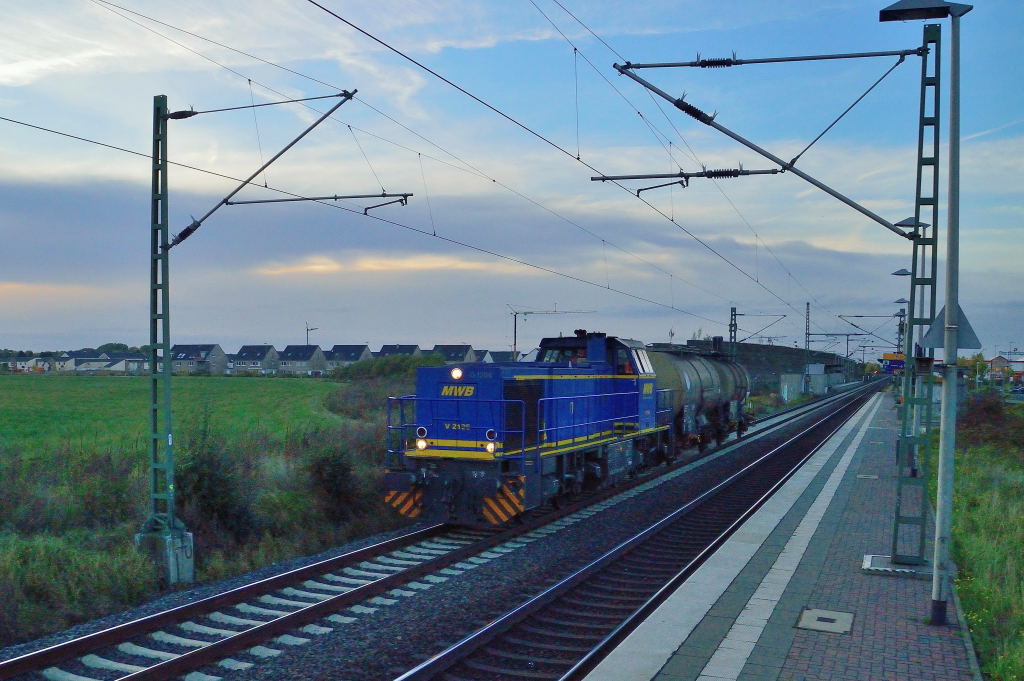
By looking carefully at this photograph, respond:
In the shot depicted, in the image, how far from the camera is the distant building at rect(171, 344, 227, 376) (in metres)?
102

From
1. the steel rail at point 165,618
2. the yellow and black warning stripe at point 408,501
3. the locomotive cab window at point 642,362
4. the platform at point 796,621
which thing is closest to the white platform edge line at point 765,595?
the platform at point 796,621

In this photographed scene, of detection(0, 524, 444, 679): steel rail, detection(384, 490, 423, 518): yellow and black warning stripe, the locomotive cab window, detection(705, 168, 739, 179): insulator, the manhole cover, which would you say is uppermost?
detection(705, 168, 739, 179): insulator

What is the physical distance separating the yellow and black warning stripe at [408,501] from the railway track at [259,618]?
57 centimetres

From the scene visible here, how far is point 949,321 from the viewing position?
821 centimetres

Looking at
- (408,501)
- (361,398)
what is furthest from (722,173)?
(361,398)

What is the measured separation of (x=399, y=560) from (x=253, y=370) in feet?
361

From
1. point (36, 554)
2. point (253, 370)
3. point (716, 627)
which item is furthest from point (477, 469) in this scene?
point (253, 370)

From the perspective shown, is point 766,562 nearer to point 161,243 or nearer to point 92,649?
point 92,649

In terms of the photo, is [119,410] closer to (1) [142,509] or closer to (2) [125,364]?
(1) [142,509]

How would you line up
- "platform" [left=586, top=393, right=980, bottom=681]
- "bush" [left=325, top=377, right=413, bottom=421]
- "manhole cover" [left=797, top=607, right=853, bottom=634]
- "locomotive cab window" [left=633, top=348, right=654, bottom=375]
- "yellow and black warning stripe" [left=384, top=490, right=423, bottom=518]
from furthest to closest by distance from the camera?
"bush" [left=325, top=377, right=413, bottom=421] < "locomotive cab window" [left=633, top=348, right=654, bottom=375] < "yellow and black warning stripe" [left=384, top=490, right=423, bottom=518] < "manhole cover" [left=797, top=607, right=853, bottom=634] < "platform" [left=586, top=393, right=980, bottom=681]

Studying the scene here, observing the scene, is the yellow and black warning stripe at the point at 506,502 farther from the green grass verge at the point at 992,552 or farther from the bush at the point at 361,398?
the bush at the point at 361,398

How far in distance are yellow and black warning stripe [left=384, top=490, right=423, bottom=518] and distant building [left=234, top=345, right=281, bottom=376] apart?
105m

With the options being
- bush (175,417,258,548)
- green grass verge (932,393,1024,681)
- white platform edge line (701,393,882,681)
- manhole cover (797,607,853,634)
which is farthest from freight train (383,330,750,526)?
green grass verge (932,393,1024,681)

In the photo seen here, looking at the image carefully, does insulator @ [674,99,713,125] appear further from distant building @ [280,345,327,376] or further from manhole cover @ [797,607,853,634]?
distant building @ [280,345,327,376]
